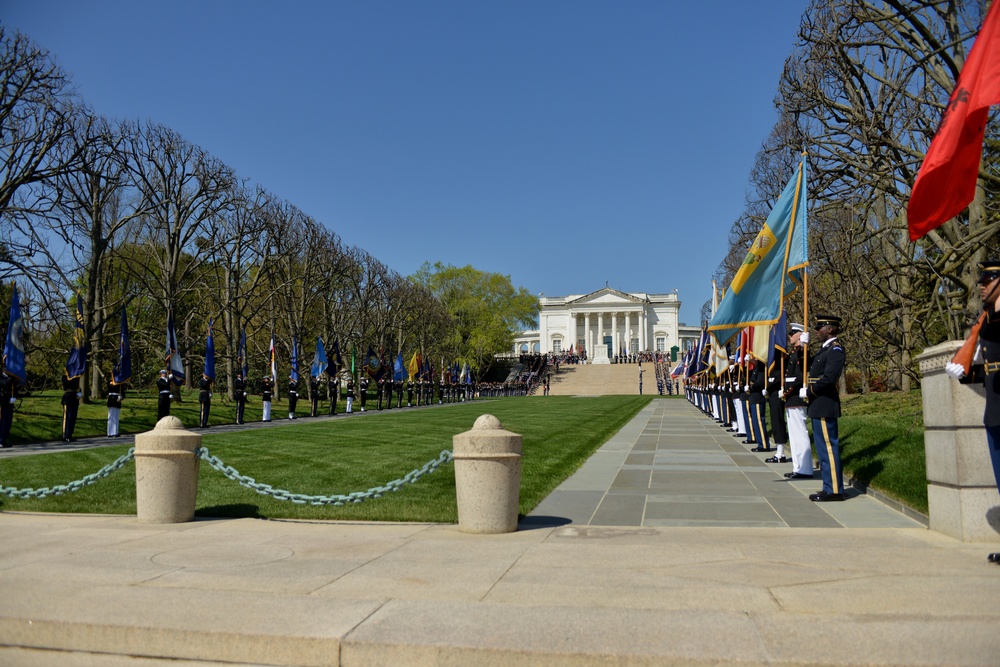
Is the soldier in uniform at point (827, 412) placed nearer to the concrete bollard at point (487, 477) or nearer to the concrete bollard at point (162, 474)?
the concrete bollard at point (487, 477)

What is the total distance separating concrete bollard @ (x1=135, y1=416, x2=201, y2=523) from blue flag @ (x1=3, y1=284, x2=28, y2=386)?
1415 cm

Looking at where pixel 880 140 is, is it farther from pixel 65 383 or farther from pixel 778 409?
pixel 65 383

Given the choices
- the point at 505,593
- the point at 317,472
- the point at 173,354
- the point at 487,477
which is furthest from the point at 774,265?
the point at 173,354

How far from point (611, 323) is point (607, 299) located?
416cm

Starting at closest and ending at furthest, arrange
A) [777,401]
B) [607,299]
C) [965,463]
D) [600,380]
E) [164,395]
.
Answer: [965,463] → [777,401] → [164,395] → [600,380] → [607,299]

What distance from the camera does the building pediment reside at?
142 metres

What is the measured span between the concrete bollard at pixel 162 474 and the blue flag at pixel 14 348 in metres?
14.2

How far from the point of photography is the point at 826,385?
33.3 ft

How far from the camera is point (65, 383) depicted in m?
22.8

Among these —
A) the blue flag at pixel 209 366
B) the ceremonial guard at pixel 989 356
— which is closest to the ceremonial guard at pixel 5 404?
the blue flag at pixel 209 366

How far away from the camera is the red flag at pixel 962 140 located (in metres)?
6.29

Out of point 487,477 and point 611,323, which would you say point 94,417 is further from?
point 611,323

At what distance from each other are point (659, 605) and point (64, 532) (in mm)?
6077

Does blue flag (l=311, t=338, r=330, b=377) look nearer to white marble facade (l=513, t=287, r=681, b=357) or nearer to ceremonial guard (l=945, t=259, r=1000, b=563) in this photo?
ceremonial guard (l=945, t=259, r=1000, b=563)
